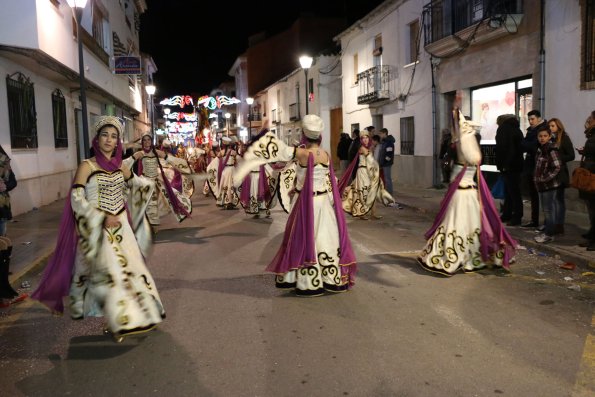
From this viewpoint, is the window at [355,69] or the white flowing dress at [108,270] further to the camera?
the window at [355,69]

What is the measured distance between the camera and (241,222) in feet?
37.5

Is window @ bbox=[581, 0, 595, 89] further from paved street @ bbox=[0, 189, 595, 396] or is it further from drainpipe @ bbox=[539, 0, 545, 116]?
paved street @ bbox=[0, 189, 595, 396]

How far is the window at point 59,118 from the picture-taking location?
52.4 ft

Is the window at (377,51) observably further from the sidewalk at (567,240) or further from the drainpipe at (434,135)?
the sidewalk at (567,240)

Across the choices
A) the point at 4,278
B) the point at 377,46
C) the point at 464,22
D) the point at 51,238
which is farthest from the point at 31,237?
the point at 377,46

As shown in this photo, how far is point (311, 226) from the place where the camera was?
18.4 feet

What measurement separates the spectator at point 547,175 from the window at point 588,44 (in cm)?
337

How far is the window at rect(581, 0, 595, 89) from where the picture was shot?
10484 mm

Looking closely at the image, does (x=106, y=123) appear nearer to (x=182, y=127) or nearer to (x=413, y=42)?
(x=413, y=42)

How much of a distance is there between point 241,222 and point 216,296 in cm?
563

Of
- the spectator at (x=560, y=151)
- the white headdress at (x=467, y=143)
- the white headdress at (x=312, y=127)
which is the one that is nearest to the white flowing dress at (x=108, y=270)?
the white headdress at (x=312, y=127)

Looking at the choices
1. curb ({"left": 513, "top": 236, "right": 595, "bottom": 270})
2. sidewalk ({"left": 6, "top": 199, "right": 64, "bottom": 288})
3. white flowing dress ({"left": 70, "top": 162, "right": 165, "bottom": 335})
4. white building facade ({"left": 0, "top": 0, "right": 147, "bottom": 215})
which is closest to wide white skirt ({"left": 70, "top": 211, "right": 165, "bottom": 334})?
white flowing dress ({"left": 70, "top": 162, "right": 165, "bottom": 335})

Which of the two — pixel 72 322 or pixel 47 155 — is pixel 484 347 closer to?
pixel 72 322

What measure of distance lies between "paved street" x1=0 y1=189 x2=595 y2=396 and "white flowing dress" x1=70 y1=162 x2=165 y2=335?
0.90 feet
